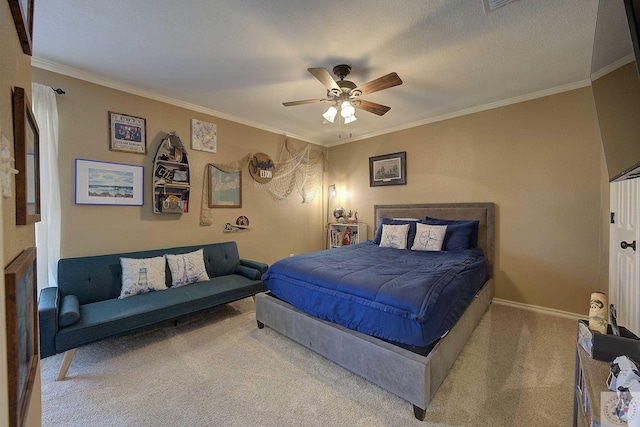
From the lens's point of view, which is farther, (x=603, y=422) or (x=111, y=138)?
(x=111, y=138)

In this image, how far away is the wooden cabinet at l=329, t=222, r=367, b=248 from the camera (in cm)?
454

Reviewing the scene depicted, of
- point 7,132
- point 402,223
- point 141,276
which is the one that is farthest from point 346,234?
point 7,132

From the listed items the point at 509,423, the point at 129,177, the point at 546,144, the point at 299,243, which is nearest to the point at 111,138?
the point at 129,177

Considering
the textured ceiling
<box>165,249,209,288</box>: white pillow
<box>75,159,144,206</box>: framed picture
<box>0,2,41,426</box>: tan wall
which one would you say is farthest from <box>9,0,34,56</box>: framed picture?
<box>165,249,209,288</box>: white pillow

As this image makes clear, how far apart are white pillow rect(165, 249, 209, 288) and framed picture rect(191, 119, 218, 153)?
1.40 meters

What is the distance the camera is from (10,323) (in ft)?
2.12

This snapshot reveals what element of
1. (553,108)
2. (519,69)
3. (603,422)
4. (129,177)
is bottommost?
(603,422)

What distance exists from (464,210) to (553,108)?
4.81ft

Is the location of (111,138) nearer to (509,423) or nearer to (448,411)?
(448,411)

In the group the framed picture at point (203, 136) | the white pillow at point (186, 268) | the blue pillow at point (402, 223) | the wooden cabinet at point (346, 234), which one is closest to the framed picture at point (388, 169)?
the blue pillow at point (402, 223)

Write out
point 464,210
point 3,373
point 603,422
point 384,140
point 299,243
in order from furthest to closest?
point 299,243 < point 384,140 < point 464,210 < point 603,422 < point 3,373

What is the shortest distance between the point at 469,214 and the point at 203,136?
12.2 feet

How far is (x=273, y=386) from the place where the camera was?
1.80 m

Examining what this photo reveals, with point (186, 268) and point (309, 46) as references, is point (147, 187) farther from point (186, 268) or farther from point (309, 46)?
point (309, 46)
